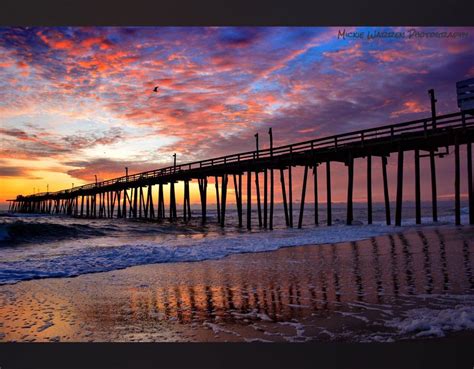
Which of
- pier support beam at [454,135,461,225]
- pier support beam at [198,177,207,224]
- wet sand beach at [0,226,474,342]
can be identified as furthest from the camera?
pier support beam at [198,177,207,224]

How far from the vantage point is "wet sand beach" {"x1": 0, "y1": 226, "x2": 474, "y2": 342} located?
Result: 4.53 m

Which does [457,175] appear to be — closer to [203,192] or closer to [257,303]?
[257,303]

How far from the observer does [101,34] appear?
388 inches

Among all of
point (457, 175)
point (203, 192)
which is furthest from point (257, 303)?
point (203, 192)

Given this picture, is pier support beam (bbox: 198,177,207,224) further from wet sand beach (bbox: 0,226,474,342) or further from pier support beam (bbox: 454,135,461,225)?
wet sand beach (bbox: 0,226,474,342)

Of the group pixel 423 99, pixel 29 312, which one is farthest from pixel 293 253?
pixel 423 99

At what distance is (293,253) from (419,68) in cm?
688

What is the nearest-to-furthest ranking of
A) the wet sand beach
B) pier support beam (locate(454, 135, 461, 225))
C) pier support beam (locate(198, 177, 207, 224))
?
the wet sand beach
pier support beam (locate(454, 135, 461, 225))
pier support beam (locate(198, 177, 207, 224))

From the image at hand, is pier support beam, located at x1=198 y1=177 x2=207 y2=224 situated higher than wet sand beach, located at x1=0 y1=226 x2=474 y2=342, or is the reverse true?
pier support beam, located at x1=198 y1=177 x2=207 y2=224

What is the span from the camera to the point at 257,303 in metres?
5.68

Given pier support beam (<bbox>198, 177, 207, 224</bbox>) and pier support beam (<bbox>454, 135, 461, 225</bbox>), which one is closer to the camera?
pier support beam (<bbox>454, 135, 461, 225</bbox>)

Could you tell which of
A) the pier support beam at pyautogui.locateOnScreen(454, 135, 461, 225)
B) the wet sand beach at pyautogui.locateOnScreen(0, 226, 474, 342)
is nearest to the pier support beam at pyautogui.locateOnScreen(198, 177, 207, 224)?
the pier support beam at pyautogui.locateOnScreen(454, 135, 461, 225)

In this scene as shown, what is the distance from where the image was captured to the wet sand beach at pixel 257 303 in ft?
14.9

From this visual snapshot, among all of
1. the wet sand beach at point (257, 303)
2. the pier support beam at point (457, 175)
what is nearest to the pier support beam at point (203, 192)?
the pier support beam at point (457, 175)
